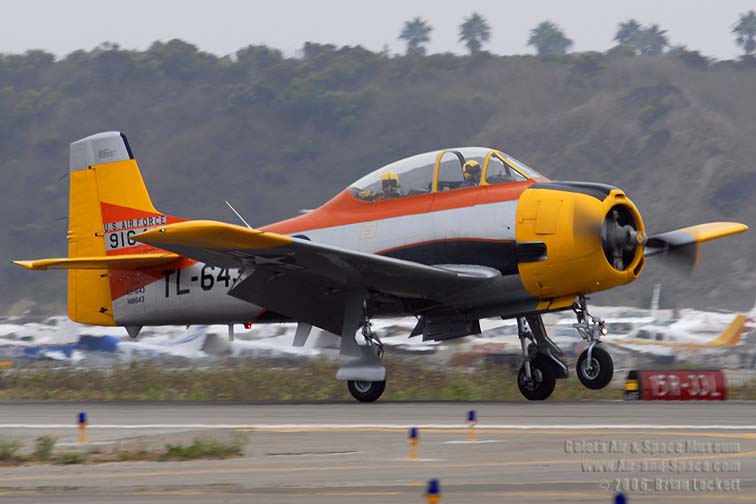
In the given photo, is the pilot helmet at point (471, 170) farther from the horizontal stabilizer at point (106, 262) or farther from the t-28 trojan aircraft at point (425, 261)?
the horizontal stabilizer at point (106, 262)

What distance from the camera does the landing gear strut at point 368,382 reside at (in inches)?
656

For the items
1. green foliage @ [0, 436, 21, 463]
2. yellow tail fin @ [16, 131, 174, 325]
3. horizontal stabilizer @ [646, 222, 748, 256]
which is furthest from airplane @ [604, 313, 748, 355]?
green foliage @ [0, 436, 21, 463]

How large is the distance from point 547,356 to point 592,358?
1194mm

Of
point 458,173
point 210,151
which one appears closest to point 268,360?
point 458,173

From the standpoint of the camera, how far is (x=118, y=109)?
10225 cm

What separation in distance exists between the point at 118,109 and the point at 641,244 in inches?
3577

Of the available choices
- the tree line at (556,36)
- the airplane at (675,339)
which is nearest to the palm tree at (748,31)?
the tree line at (556,36)

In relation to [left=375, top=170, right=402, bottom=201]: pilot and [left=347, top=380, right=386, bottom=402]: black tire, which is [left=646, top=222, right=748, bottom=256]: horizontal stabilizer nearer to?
[left=375, top=170, right=402, bottom=201]: pilot

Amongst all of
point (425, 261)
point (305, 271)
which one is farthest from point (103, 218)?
point (425, 261)

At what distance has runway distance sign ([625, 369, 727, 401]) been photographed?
677 inches

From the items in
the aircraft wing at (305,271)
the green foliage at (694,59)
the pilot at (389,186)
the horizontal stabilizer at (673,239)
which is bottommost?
the aircraft wing at (305,271)

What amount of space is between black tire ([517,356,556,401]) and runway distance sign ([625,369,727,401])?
1.26 meters

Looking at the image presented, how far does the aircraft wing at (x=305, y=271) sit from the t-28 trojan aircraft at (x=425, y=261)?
0.03m

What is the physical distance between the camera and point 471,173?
645 inches
